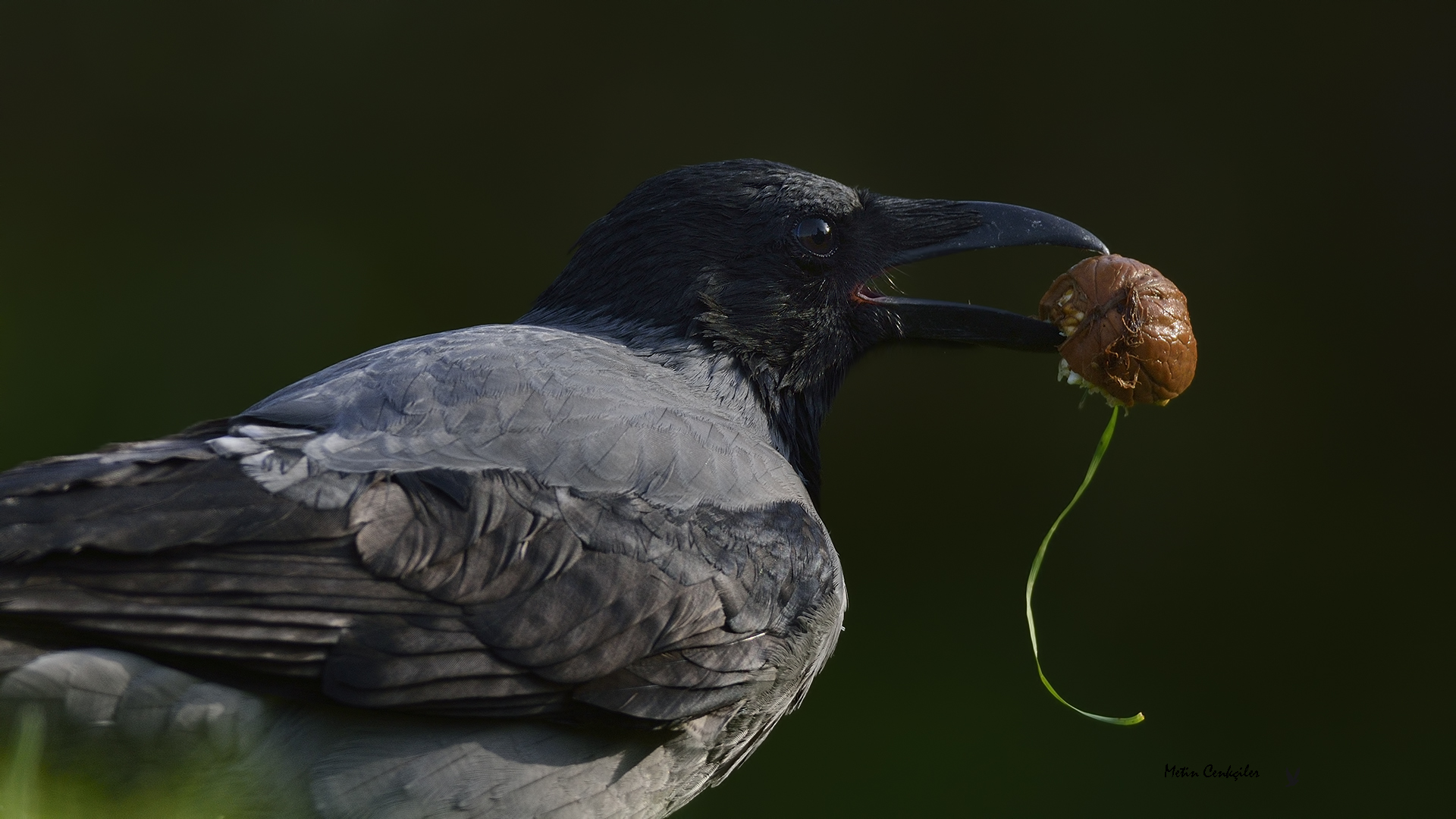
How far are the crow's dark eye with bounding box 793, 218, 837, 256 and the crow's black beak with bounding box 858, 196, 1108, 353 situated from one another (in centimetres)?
17

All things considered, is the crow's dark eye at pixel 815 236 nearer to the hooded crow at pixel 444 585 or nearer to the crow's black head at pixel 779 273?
the crow's black head at pixel 779 273

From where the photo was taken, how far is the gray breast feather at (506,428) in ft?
8.18

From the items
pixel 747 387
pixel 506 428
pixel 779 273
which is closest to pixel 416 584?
pixel 506 428

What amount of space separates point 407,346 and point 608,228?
0.71 meters

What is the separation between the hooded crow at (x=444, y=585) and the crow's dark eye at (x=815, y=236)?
1.59ft

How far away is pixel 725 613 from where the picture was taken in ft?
8.45

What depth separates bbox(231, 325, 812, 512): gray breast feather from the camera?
249 cm

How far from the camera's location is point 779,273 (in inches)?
130

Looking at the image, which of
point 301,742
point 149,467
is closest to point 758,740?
point 301,742

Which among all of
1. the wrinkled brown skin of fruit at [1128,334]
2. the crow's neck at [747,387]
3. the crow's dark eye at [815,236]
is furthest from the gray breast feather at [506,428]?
the wrinkled brown skin of fruit at [1128,334]

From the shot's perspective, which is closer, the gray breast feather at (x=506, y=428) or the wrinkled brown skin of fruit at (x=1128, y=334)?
the gray breast feather at (x=506, y=428)

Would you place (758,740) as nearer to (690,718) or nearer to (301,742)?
(690,718)

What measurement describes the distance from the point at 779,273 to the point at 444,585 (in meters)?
1.34

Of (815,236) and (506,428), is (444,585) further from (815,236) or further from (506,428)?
(815,236)
